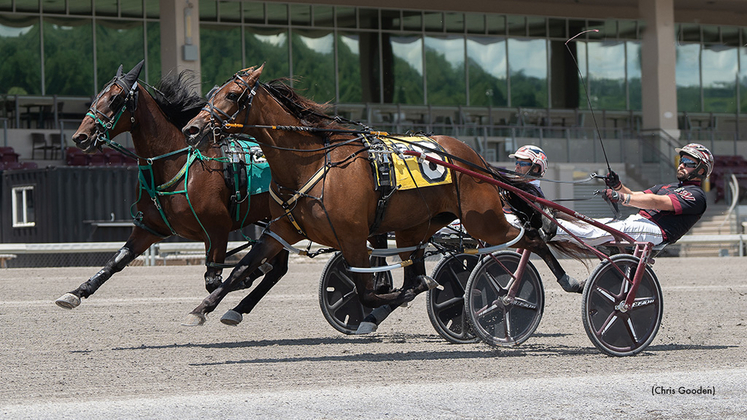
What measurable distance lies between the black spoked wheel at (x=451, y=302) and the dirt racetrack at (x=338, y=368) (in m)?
0.14

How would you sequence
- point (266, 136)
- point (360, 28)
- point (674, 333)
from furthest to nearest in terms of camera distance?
point (360, 28) → point (674, 333) → point (266, 136)

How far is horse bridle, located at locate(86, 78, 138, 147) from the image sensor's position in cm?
784

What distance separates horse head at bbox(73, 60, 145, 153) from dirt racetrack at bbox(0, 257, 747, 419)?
67.5 inches

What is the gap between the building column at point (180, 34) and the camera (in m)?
23.8

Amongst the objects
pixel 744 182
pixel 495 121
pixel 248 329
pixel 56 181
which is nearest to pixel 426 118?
pixel 495 121

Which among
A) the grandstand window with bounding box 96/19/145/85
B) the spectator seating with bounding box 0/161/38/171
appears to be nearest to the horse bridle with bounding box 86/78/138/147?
the spectator seating with bounding box 0/161/38/171

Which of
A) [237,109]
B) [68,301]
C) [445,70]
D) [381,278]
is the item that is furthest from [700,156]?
[445,70]

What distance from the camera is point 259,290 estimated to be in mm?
7984

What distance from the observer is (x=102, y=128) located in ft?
25.8

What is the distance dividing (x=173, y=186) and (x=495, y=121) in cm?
2343

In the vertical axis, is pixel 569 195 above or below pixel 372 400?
above

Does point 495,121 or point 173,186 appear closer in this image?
point 173,186

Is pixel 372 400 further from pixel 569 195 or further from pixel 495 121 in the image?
pixel 495 121

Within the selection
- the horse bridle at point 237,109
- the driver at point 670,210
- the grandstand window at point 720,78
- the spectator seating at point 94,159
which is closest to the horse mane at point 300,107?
the horse bridle at point 237,109
